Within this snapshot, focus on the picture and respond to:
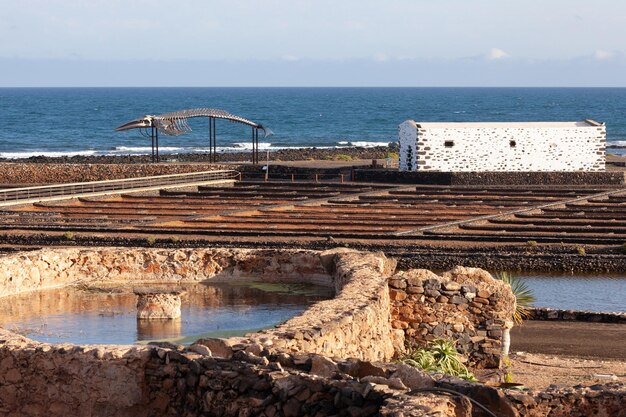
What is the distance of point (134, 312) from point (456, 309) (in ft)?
12.8

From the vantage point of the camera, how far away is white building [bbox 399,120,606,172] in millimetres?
53719

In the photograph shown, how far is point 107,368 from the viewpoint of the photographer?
35.8 ft

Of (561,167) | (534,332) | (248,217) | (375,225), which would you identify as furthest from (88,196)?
(534,332)

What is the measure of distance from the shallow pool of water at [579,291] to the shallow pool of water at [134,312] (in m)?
11.8

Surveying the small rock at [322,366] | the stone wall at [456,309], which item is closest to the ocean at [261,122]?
the stone wall at [456,309]

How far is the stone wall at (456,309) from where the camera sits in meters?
15.4

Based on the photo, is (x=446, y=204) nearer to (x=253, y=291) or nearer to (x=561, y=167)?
Result: (x=561, y=167)

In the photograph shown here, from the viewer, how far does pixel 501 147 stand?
2144 inches

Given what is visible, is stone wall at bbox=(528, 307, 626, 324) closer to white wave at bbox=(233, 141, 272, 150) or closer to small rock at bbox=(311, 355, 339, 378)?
small rock at bbox=(311, 355, 339, 378)

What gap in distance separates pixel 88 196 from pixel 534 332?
92.8ft

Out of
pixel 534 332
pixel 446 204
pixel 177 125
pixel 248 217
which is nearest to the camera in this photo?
pixel 534 332

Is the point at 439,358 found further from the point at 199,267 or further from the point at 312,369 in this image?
the point at 312,369

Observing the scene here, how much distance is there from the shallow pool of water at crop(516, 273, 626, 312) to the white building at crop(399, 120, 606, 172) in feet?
71.1

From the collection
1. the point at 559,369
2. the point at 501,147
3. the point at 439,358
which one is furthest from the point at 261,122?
the point at 439,358
